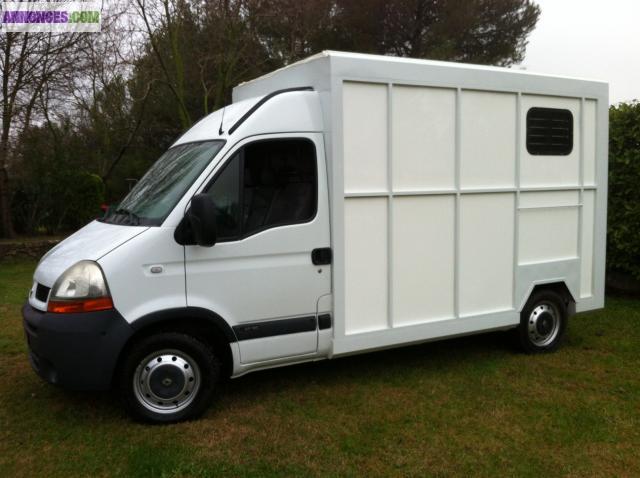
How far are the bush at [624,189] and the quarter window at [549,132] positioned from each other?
3.00m

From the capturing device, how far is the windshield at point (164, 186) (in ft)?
14.8

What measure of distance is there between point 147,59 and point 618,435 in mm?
14989

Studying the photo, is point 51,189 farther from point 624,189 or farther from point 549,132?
point 624,189

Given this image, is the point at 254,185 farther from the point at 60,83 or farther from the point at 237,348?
the point at 60,83

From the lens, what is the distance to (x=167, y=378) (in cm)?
443

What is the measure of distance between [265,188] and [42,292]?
1.89 meters

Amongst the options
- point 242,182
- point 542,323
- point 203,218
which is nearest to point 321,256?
point 242,182

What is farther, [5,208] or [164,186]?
[5,208]

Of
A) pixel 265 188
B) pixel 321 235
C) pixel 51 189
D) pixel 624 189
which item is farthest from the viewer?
pixel 51 189

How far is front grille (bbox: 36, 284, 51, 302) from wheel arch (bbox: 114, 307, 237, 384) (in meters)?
0.71

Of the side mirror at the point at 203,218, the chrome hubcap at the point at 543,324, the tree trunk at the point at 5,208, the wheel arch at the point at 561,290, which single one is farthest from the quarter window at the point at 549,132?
the tree trunk at the point at 5,208

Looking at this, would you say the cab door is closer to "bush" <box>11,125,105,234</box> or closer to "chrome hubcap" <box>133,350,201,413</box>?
"chrome hubcap" <box>133,350,201,413</box>

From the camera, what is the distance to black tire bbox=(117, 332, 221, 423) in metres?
4.34

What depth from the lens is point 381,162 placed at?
5051mm
